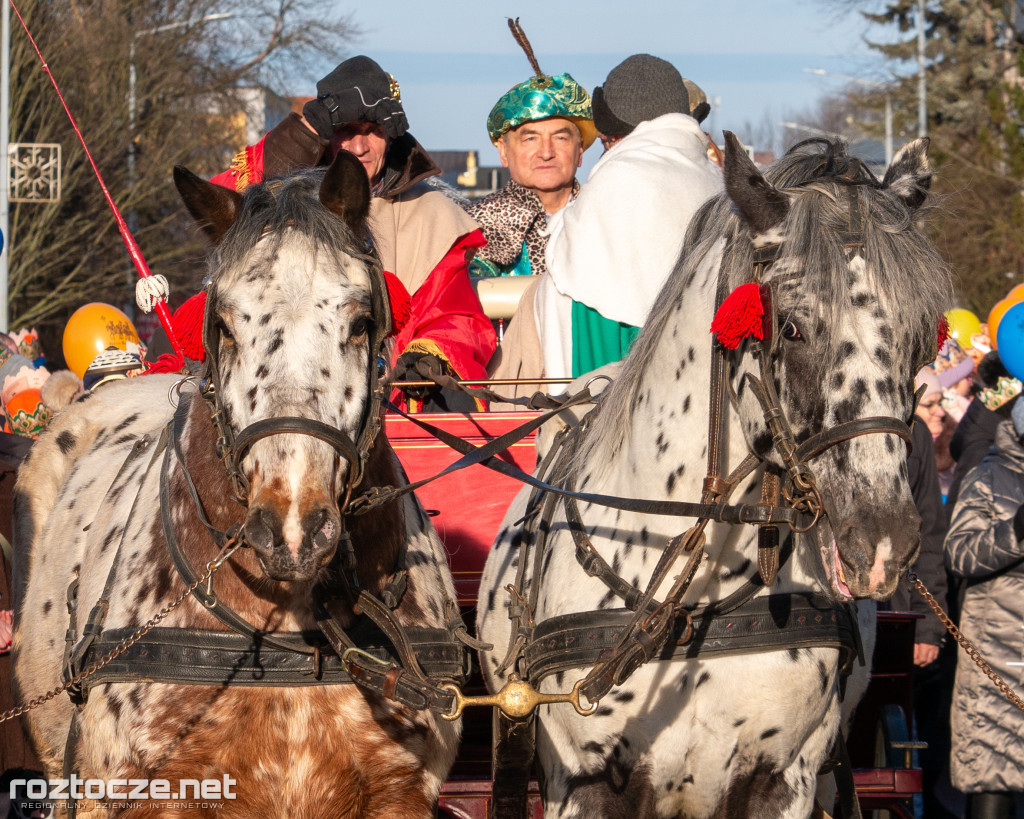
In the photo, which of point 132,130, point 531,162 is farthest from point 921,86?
point 531,162

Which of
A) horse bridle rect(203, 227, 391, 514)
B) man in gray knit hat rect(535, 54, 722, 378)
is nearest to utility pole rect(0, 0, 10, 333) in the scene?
man in gray knit hat rect(535, 54, 722, 378)

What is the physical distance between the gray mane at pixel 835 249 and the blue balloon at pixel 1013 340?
317 cm

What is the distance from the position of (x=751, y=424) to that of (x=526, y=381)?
1.68 meters

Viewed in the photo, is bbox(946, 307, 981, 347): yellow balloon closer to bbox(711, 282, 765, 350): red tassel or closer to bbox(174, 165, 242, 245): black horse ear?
bbox(711, 282, 765, 350): red tassel

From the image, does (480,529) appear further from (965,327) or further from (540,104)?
(965,327)

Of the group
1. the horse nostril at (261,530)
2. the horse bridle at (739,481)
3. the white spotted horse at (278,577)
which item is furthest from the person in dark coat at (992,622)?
the horse nostril at (261,530)

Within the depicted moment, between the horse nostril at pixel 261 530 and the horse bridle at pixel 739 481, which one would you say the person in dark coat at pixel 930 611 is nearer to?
the horse bridle at pixel 739 481

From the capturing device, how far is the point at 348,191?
3.47 meters

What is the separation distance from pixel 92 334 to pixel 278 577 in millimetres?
6993

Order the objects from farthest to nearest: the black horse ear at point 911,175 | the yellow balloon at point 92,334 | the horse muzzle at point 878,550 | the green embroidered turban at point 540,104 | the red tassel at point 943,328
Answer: the yellow balloon at point 92,334, the green embroidered turban at point 540,104, the black horse ear at point 911,175, the red tassel at point 943,328, the horse muzzle at point 878,550

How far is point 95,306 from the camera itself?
977cm

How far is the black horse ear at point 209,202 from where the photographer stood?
11.0 ft

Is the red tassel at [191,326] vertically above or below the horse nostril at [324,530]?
above

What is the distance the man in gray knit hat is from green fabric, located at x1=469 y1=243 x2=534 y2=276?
152cm
